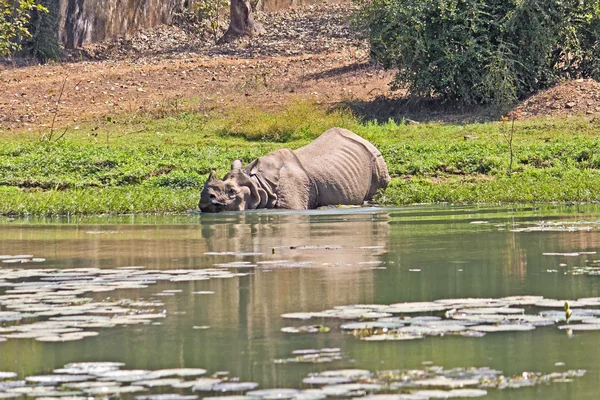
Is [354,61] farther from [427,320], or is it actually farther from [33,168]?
[427,320]

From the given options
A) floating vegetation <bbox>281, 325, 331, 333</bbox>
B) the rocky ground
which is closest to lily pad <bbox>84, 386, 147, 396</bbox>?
floating vegetation <bbox>281, 325, 331, 333</bbox>

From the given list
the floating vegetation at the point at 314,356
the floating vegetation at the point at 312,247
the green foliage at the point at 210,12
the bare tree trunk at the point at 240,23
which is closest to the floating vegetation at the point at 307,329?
the floating vegetation at the point at 314,356

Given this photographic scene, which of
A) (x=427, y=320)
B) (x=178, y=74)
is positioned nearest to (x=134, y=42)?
(x=178, y=74)

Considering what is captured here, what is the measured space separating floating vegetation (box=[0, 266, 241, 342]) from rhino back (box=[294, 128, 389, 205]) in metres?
8.38

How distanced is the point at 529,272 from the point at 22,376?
4.66 m

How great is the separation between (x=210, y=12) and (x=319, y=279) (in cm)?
3217

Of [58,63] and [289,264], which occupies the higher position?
[58,63]

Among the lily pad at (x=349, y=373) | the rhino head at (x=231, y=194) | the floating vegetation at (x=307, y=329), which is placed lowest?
the lily pad at (x=349, y=373)

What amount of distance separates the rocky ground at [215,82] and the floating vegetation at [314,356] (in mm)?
19963

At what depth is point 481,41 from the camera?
2773 centimetres

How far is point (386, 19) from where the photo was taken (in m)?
28.7

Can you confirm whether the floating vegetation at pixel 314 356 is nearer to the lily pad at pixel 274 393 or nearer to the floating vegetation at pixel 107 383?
the floating vegetation at pixel 107 383

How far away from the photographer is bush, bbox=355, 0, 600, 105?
2720 centimetres

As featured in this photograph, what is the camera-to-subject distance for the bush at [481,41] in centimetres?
2720
